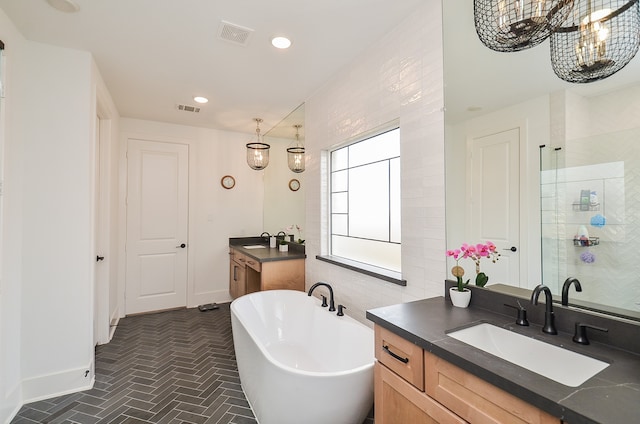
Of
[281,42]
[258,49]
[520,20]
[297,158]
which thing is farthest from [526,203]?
[297,158]

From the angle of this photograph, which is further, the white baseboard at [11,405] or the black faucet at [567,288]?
the white baseboard at [11,405]

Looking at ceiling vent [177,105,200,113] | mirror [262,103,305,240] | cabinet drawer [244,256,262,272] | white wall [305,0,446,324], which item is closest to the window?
white wall [305,0,446,324]

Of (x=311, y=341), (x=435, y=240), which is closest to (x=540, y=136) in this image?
(x=435, y=240)

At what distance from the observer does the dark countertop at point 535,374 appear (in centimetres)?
72

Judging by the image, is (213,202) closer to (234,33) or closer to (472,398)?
(234,33)

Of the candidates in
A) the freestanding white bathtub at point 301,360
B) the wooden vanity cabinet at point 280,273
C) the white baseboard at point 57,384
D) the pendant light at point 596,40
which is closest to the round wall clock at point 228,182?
the wooden vanity cabinet at point 280,273

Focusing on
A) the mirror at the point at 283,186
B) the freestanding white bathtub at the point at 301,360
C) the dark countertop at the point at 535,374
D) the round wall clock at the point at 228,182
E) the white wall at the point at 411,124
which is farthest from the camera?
the round wall clock at the point at 228,182

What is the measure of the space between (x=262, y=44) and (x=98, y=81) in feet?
5.26

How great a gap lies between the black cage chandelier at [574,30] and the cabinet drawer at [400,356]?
49.8 inches

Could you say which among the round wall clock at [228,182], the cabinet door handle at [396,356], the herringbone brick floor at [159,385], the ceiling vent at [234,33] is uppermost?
the ceiling vent at [234,33]

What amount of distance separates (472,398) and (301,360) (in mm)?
1776

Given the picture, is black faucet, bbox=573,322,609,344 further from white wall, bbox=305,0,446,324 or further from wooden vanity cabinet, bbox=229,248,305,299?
wooden vanity cabinet, bbox=229,248,305,299

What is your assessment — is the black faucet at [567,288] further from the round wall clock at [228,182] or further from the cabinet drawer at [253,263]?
the round wall clock at [228,182]

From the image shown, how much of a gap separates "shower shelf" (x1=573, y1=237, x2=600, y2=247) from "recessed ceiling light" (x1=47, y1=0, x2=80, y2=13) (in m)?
3.00
